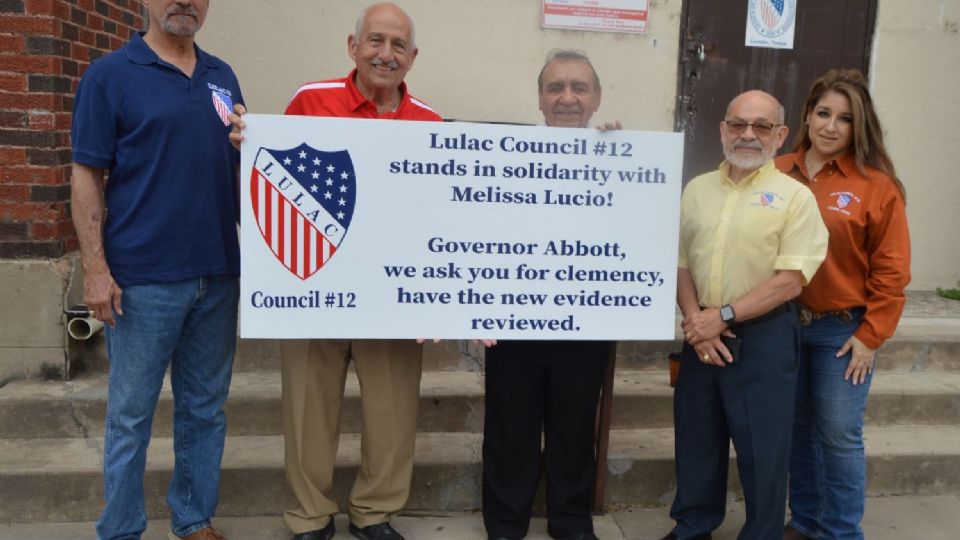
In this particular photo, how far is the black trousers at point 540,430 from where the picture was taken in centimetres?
309

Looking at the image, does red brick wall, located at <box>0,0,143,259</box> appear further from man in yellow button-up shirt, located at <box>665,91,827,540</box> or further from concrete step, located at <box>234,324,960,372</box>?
A: man in yellow button-up shirt, located at <box>665,91,827,540</box>

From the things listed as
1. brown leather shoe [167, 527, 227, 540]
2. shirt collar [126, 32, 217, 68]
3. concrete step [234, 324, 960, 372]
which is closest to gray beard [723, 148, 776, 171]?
concrete step [234, 324, 960, 372]

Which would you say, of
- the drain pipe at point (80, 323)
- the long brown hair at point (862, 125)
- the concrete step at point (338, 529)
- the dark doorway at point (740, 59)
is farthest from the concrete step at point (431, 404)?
the dark doorway at point (740, 59)

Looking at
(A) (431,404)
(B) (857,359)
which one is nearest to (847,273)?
(B) (857,359)

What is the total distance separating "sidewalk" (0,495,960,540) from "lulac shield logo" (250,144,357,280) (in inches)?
49.0

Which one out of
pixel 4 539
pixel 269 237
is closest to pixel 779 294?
pixel 269 237

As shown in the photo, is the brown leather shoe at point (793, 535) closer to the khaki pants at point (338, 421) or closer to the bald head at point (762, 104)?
the khaki pants at point (338, 421)

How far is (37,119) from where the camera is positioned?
3.65 m

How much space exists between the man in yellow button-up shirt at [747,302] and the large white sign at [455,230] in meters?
0.13

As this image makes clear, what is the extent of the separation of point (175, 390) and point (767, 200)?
7.38 ft

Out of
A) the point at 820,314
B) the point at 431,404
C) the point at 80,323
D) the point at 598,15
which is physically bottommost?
the point at 431,404

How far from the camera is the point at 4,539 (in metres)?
3.21

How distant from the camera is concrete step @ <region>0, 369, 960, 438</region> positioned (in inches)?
145

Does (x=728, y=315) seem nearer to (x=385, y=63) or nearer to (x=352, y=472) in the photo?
(x=385, y=63)
